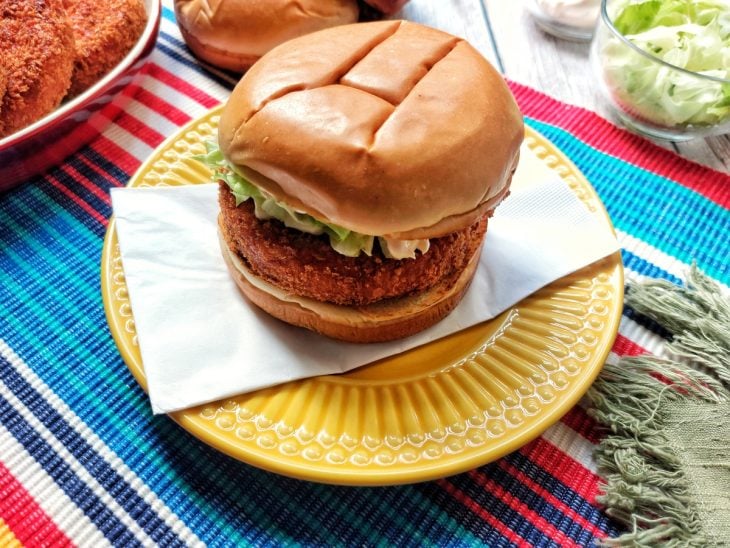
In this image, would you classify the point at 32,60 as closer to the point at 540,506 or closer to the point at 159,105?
the point at 159,105

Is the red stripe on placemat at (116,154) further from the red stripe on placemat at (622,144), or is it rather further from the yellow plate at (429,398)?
the red stripe on placemat at (622,144)

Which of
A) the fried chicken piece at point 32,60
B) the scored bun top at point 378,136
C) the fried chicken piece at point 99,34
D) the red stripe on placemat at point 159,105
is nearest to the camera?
the scored bun top at point 378,136

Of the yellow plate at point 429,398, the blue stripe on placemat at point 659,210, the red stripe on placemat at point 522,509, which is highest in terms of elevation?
the yellow plate at point 429,398

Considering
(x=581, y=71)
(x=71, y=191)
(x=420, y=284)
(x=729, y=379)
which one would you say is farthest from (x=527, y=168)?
(x=71, y=191)

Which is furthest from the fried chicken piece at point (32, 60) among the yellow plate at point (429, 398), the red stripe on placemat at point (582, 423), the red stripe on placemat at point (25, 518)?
the red stripe on placemat at point (582, 423)

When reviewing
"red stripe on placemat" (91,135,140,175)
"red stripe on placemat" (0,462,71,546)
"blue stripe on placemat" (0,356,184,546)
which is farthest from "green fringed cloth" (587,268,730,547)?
"red stripe on placemat" (91,135,140,175)

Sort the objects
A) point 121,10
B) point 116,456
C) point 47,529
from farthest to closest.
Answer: point 121,10, point 116,456, point 47,529

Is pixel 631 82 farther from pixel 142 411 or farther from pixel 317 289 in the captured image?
pixel 142 411
